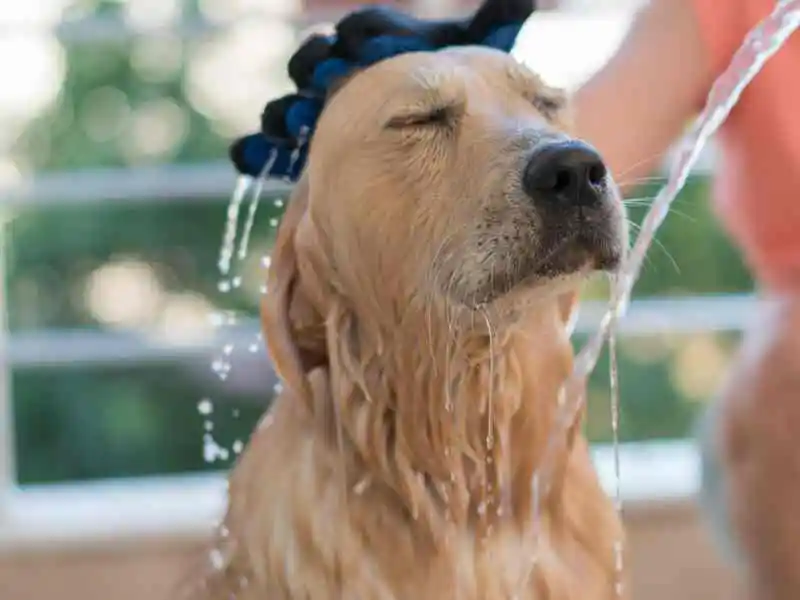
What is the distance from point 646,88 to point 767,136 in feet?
0.42

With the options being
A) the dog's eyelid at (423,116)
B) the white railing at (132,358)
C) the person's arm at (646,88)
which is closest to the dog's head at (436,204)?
the dog's eyelid at (423,116)

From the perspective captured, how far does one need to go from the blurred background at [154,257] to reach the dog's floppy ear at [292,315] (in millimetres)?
842

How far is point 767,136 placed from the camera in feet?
3.71

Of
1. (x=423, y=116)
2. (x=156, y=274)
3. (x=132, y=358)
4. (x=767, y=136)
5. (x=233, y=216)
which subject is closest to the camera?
(x=423, y=116)

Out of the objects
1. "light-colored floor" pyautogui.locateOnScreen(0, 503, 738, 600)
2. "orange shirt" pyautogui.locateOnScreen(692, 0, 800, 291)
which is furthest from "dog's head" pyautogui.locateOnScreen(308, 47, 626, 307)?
"light-colored floor" pyautogui.locateOnScreen(0, 503, 738, 600)

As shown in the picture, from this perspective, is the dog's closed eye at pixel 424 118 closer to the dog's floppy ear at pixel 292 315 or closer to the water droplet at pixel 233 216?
the dog's floppy ear at pixel 292 315

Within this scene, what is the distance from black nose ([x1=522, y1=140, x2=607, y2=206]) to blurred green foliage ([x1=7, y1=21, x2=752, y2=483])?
4.31ft

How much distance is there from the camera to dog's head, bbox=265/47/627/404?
847mm

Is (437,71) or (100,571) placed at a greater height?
(437,71)

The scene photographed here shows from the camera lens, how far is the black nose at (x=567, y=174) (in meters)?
0.83

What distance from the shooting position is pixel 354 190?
94 centimetres

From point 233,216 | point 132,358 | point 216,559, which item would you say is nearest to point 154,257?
point 132,358

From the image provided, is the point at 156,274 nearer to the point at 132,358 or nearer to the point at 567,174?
the point at 132,358

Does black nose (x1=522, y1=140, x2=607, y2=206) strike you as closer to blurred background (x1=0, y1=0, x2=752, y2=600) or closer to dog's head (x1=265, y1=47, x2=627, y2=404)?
dog's head (x1=265, y1=47, x2=627, y2=404)
